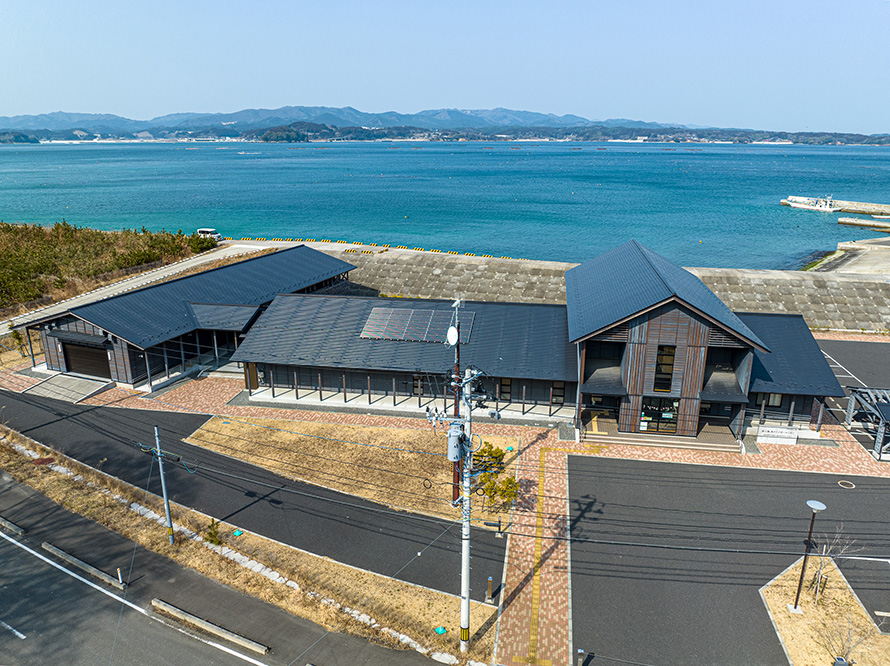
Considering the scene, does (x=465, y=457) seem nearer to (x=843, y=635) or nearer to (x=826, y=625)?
(x=826, y=625)

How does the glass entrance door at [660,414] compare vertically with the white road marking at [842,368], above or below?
above

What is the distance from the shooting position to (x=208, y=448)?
1272 inches

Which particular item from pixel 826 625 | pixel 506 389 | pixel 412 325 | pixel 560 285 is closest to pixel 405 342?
pixel 412 325

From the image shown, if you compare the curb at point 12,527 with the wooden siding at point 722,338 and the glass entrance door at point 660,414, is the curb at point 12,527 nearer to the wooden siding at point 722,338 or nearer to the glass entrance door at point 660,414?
the glass entrance door at point 660,414

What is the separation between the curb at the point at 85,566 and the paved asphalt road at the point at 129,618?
0.72 feet

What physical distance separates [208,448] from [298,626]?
1532cm

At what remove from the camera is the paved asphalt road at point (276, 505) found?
23297 mm

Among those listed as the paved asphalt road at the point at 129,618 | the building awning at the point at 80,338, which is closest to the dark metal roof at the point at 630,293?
the paved asphalt road at the point at 129,618

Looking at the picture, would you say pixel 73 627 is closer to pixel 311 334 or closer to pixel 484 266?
pixel 311 334

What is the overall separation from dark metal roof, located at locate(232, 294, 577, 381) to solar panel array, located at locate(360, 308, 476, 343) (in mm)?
448

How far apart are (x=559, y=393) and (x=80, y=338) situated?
3352 centimetres

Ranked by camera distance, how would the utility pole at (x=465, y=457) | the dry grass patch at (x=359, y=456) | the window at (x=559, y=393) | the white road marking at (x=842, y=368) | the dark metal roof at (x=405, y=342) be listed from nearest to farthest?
1. the utility pole at (x=465, y=457)
2. the dry grass patch at (x=359, y=456)
3. the dark metal roof at (x=405, y=342)
4. the window at (x=559, y=393)
5. the white road marking at (x=842, y=368)

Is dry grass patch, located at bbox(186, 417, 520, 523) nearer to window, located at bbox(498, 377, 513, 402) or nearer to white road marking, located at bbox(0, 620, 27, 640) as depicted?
window, located at bbox(498, 377, 513, 402)

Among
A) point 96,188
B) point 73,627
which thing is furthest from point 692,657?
point 96,188
